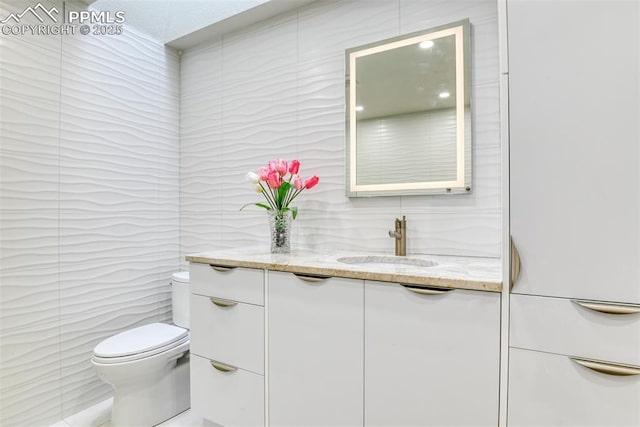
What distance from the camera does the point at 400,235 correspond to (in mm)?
1689

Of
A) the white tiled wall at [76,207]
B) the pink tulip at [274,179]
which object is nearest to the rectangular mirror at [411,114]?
the pink tulip at [274,179]

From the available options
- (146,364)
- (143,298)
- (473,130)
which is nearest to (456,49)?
(473,130)

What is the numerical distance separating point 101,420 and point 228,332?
104cm

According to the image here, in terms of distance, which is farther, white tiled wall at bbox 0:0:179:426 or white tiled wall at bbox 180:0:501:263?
white tiled wall at bbox 0:0:179:426

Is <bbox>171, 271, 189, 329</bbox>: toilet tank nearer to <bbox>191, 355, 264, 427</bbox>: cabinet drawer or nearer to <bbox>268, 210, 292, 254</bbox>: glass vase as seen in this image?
<bbox>191, 355, 264, 427</bbox>: cabinet drawer

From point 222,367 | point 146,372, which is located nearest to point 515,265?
point 222,367

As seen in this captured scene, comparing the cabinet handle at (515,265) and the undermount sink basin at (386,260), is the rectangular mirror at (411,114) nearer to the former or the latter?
the undermount sink basin at (386,260)

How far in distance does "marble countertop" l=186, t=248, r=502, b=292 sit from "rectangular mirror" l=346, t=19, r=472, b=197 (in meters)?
0.38

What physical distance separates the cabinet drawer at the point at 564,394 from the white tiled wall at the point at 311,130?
0.64 metres

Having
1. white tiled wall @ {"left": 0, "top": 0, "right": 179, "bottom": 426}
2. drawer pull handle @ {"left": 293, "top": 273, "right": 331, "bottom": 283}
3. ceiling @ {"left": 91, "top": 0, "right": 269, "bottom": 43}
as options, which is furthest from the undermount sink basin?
ceiling @ {"left": 91, "top": 0, "right": 269, "bottom": 43}

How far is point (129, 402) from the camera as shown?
1767 millimetres

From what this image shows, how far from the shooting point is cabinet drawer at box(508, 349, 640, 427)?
910mm

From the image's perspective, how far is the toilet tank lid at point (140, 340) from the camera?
1.70 m

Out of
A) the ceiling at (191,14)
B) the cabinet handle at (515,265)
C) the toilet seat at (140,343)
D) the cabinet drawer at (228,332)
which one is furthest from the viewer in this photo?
the ceiling at (191,14)
